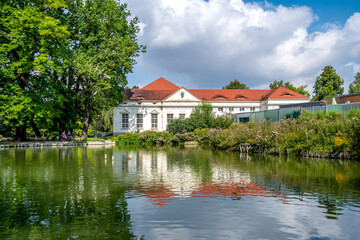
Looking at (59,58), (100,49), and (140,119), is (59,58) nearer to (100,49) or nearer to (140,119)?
(100,49)

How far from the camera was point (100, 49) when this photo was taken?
120 feet

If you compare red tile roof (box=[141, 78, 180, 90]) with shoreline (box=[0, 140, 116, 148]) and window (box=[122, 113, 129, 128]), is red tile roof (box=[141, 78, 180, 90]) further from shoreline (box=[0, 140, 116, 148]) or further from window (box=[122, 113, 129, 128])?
shoreline (box=[0, 140, 116, 148])

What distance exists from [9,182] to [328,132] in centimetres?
1650

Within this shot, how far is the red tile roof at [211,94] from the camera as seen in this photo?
5484cm

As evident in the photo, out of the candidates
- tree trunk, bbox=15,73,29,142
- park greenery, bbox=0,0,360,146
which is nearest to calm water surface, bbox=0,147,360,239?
park greenery, bbox=0,0,360,146

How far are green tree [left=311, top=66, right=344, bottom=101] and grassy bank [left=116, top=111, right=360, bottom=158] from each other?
39.0m

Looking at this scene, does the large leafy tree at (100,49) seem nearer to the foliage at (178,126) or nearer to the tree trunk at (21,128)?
the tree trunk at (21,128)

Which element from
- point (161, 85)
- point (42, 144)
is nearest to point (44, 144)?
point (42, 144)

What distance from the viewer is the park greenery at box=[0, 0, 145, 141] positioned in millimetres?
29375

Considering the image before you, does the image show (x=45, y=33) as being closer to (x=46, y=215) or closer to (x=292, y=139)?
(x=292, y=139)

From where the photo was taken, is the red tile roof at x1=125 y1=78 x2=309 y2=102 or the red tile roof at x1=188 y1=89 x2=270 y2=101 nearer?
the red tile roof at x1=125 y1=78 x2=309 y2=102

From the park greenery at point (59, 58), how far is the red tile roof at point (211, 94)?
13.0 m

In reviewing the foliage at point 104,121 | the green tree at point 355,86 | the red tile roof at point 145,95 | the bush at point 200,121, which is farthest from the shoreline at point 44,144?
the green tree at point 355,86

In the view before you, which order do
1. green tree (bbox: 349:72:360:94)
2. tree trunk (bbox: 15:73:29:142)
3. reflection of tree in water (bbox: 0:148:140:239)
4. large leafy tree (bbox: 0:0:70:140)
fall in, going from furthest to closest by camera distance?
1. green tree (bbox: 349:72:360:94)
2. tree trunk (bbox: 15:73:29:142)
3. large leafy tree (bbox: 0:0:70:140)
4. reflection of tree in water (bbox: 0:148:140:239)
